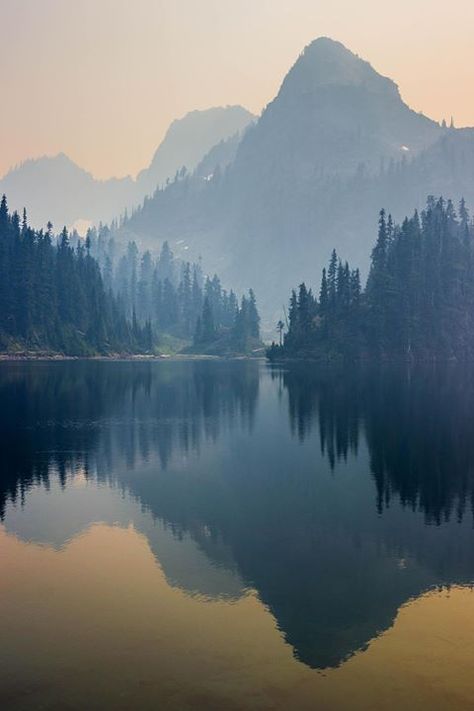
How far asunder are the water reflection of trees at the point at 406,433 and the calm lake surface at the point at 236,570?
1.10 ft

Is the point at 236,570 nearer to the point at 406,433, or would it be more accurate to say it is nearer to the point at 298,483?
the point at 298,483

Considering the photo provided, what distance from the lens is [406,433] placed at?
6066cm

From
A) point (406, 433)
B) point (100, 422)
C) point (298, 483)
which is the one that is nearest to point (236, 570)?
point (298, 483)

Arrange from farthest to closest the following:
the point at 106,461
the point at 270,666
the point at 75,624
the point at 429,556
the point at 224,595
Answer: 1. the point at 106,461
2. the point at 429,556
3. the point at 224,595
4. the point at 75,624
5. the point at 270,666

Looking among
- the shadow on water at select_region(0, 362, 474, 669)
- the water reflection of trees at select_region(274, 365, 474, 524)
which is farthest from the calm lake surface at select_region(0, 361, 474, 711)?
the water reflection of trees at select_region(274, 365, 474, 524)

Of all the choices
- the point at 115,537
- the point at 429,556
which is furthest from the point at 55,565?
the point at 429,556

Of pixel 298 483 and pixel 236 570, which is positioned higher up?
pixel 298 483

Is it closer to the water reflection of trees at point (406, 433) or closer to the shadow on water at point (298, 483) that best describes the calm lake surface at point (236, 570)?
the shadow on water at point (298, 483)

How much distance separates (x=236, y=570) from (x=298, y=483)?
1624 centimetres

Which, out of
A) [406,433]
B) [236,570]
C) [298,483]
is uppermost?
[406,433]

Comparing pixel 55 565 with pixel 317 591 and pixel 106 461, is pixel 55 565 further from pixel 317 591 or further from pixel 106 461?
pixel 106 461

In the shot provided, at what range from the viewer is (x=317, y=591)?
959 inches

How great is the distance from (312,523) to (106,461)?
2038 cm

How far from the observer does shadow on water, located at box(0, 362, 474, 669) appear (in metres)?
24.7
